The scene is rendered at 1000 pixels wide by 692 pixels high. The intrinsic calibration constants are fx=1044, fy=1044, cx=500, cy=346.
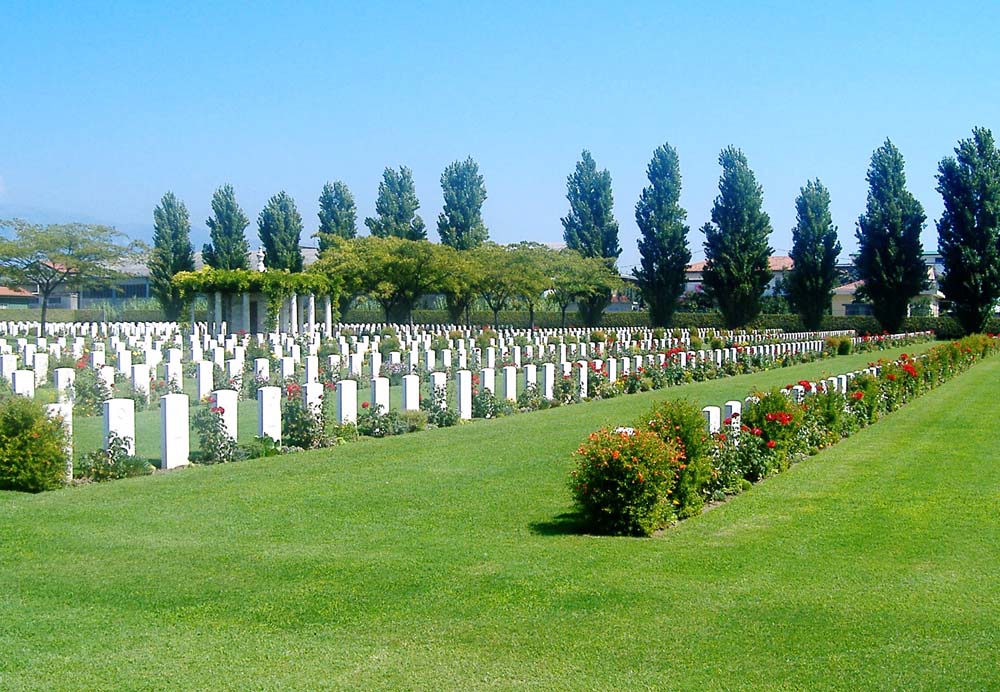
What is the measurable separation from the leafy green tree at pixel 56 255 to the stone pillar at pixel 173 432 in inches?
1550

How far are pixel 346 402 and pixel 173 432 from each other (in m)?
3.03

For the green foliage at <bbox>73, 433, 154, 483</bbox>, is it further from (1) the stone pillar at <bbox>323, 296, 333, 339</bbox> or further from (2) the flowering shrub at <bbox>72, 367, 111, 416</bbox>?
(1) the stone pillar at <bbox>323, 296, 333, 339</bbox>

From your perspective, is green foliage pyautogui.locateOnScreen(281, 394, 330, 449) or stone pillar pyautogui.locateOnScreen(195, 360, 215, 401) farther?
stone pillar pyautogui.locateOnScreen(195, 360, 215, 401)

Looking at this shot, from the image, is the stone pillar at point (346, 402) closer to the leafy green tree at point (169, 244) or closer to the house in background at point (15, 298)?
the leafy green tree at point (169, 244)

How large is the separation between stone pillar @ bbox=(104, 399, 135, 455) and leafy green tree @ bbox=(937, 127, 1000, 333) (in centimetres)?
5443

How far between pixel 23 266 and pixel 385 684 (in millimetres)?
48431

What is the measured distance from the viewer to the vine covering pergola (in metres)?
39.0

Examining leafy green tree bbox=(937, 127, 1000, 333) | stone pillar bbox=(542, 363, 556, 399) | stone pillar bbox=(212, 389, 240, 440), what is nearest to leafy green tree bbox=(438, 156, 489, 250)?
leafy green tree bbox=(937, 127, 1000, 333)

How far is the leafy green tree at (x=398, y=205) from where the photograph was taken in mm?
63719

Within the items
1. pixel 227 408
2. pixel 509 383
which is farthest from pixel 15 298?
pixel 227 408

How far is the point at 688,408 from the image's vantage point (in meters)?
8.65

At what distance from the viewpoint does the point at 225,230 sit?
64812 mm

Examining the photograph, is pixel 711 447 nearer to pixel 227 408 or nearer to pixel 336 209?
pixel 227 408

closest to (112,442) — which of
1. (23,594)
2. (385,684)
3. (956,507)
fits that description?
(23,594)
